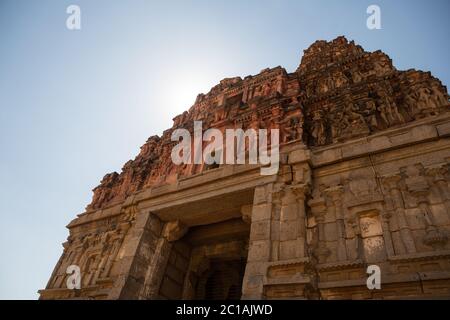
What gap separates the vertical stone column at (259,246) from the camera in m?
6.03

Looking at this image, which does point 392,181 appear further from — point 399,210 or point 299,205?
point 299,205

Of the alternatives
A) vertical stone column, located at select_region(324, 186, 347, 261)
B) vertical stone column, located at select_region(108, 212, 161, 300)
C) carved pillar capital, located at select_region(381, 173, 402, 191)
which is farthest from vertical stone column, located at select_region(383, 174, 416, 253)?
vertical stone column, located at select_region(108, 212, 161, 300)

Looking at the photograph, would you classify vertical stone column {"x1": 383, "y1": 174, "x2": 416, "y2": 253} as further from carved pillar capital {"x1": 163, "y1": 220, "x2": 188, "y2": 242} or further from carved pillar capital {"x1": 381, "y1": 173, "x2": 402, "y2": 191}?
carved pillar capital {"x1": 163, "y1": 220, "x2": 188, "y2": 242}

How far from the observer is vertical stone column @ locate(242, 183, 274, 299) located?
6.03 m

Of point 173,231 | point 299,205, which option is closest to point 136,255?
point 173,231

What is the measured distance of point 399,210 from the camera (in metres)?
6.14

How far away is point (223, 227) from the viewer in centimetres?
1061

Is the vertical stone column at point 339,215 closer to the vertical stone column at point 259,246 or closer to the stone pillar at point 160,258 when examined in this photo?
the vertical stone column at point 259,246

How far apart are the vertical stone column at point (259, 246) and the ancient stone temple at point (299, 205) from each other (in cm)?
3

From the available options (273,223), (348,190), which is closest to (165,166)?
(273,223)

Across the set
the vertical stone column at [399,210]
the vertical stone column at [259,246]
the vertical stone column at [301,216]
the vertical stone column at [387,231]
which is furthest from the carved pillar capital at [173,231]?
the vertical stone column at [399,210]
